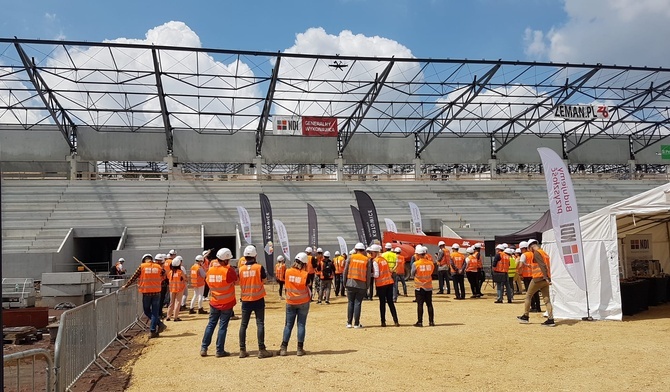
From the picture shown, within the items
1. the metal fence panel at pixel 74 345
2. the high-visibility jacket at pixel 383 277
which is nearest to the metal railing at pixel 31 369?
the metal fence panel at pixel 74 345

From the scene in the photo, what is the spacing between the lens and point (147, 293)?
11562mm

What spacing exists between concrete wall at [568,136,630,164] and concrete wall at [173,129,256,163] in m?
26.6

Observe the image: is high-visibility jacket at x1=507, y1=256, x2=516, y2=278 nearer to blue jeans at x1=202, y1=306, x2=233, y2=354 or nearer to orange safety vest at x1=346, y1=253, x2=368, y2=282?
orange safety vest at x1=346, y1=253, x2=368, y2=282

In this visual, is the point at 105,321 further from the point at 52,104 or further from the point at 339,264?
the point at 52,104

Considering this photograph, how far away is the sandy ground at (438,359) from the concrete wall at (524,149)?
3534 centimetres

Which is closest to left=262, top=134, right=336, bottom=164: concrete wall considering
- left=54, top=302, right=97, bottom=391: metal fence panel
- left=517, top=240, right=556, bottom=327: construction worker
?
left=517, top=240, right=556, bottom=327: construction worker

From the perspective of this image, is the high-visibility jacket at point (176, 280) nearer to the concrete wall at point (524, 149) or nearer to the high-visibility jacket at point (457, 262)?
the high-visibility jacket at point (457, 262)

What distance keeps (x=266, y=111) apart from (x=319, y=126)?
3.50 metres

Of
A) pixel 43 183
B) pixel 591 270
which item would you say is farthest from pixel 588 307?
pixel 43 183

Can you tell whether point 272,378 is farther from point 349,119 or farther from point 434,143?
point 434,143

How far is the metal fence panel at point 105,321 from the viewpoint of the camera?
8.68m

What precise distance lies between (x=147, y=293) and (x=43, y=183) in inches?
1068

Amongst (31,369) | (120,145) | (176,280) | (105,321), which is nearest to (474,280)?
(176,280)

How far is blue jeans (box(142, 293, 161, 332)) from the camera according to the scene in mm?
11375
